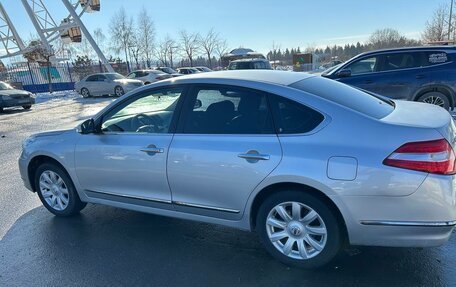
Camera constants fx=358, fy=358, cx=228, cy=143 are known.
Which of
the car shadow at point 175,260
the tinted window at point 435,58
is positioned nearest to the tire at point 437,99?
the tinted window at point 435,58

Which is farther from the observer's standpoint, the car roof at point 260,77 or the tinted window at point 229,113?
the car roof at point 260,77

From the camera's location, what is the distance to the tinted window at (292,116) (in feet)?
9.30

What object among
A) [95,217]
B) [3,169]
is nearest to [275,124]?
[95,217]

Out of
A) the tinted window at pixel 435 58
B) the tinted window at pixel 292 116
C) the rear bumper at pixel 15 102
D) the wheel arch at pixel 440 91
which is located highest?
the tinted window at pixel 435 58

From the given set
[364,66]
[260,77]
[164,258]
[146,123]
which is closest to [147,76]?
[364,66]

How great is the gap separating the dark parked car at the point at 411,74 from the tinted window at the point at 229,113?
245 inches

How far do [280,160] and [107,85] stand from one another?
20.5 metres

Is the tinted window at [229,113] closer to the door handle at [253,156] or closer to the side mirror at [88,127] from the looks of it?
the door handle at [253,156]

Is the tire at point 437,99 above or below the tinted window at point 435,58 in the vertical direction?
below

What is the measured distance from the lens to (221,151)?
3041mm

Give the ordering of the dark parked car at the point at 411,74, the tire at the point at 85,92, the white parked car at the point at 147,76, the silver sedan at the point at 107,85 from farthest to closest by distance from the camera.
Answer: the white parked car at the point at 147,76, the tire at the point at 85,92, the silver sedan at the point at 107,85, the dark parked car at the point at 411,74

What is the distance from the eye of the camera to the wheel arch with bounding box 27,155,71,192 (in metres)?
4.22

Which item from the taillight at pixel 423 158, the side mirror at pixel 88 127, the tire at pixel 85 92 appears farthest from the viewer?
the tire at pixel 85 92

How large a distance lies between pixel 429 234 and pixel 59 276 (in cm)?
302
